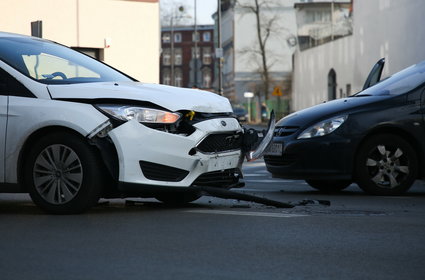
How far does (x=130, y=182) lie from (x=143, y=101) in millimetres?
673

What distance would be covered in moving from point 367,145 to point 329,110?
1.96 ft

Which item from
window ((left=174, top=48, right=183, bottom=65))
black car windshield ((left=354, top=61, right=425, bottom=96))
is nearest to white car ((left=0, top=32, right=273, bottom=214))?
black car windshield ((left=354, top=61, right=425, bottom=96))

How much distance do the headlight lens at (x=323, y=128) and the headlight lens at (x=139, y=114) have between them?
3.30 metres

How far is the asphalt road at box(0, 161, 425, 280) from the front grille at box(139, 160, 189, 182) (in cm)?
30

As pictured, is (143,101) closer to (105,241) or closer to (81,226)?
(81,226)

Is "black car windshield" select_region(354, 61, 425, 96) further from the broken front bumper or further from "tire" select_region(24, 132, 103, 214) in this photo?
"tire" select_region(24, 132, 103, 214)

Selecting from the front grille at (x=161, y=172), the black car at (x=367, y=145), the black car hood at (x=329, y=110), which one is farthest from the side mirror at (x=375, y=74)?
the front grille at (x=161, y=172)

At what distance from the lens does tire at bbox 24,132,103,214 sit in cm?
840

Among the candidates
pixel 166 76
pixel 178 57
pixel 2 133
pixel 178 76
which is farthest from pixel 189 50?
pixel 2 133

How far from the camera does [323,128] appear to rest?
Result: 451 inches

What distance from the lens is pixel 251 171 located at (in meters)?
17.5

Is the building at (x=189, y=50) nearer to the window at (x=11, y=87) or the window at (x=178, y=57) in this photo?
the window at (x=178, y=57)

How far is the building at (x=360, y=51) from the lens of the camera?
43.6 meters

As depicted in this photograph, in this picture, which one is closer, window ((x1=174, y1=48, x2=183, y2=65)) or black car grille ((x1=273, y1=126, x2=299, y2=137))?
black car grille ((x1=273, y1=126, x2=299, y2=137))
